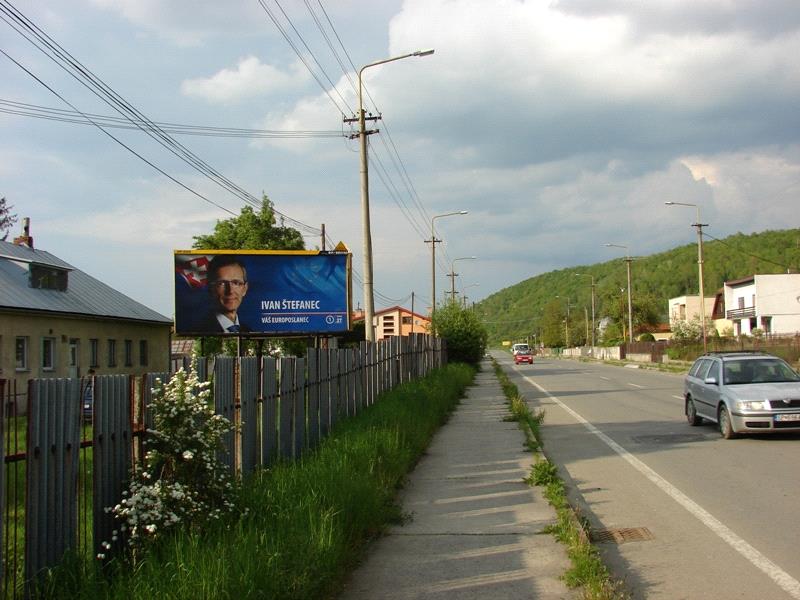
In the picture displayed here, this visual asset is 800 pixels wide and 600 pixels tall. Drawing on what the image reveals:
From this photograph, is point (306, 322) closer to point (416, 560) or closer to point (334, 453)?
point (334, 453)

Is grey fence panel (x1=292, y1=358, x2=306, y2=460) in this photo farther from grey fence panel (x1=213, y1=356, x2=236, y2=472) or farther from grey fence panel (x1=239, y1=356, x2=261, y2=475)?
grey fence panel (x1=213, y1=356, x2=236, y2=472)

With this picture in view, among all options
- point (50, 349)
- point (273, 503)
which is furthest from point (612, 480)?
point (50, 349)

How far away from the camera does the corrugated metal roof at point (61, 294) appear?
28406 millimetres

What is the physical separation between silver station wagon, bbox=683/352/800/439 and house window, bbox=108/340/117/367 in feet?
86.4

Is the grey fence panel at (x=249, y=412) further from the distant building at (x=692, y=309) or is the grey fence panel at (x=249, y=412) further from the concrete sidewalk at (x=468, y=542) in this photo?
the distant building at (x=692, y=309)

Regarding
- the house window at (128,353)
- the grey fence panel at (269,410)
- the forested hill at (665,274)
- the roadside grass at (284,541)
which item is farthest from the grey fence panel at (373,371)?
the forested hill at (665,274)

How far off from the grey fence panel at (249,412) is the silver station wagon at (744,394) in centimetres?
863

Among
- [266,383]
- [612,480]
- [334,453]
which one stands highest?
[266,383]

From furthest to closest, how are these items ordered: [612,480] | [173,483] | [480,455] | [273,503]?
1. [480,455]
2. [612,480]
3. [273,503]
4. [173,483]

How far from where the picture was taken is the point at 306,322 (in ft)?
94.1

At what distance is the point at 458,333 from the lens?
45.8 meters

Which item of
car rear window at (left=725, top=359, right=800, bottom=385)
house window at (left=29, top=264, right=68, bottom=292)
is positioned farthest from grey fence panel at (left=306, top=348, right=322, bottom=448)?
house window at (left=29, top=264, right=68, bottom=292)

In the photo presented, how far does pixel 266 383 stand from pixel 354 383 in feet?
18.5

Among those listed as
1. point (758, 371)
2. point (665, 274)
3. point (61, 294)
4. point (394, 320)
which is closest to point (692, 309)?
point (394, 320)
